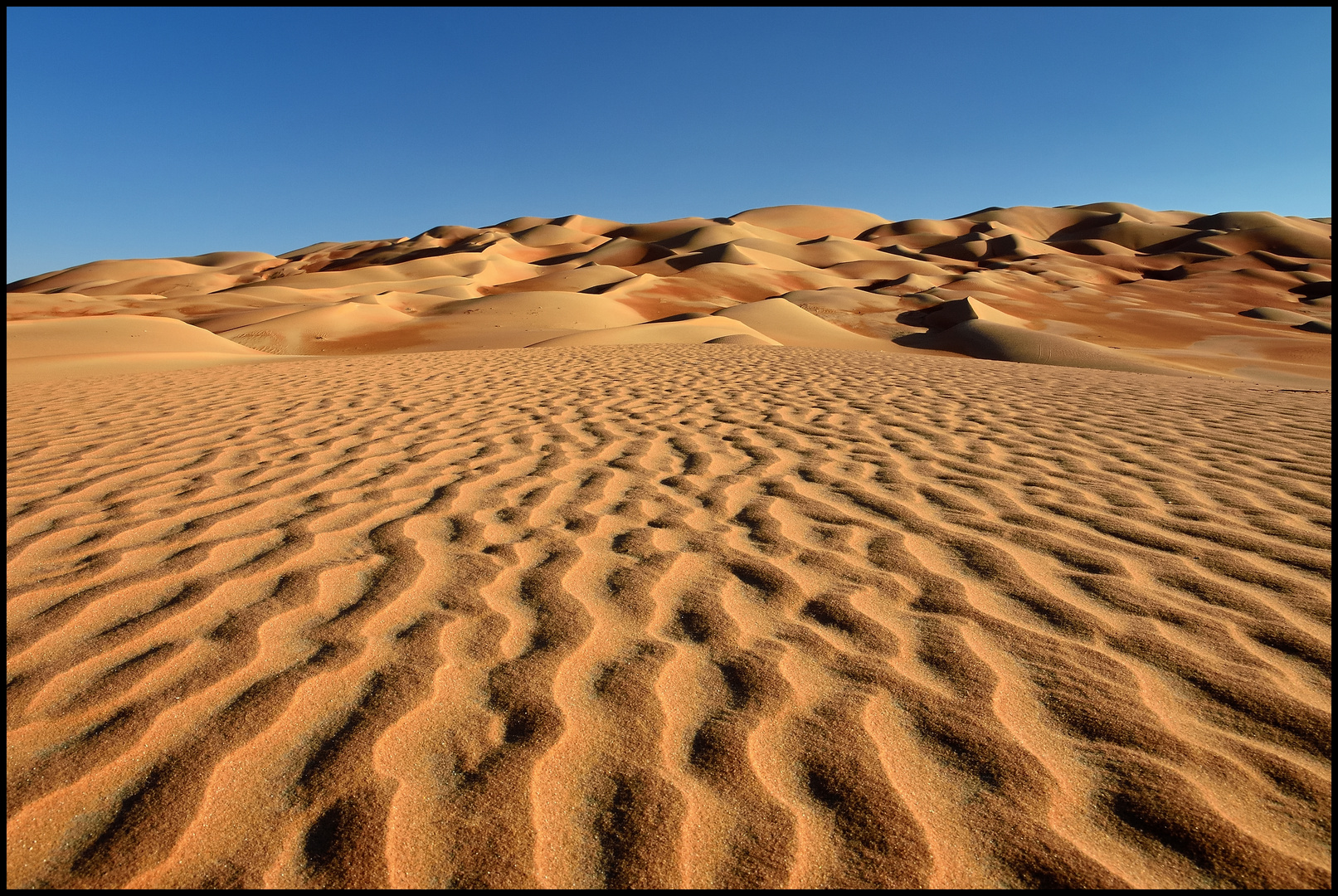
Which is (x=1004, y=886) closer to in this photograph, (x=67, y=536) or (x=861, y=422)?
(x=67, y=536)

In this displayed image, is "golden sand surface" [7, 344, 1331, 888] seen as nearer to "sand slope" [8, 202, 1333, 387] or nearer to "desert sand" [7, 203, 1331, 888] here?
"desert sand" [7, 203, 1331, 888]

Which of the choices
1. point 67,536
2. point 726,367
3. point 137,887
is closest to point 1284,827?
point 137,887

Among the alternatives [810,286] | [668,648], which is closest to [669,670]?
[668,648]

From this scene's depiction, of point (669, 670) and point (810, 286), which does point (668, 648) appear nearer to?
point (669, 670)

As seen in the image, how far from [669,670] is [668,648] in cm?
12

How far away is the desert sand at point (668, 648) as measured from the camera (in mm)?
1415

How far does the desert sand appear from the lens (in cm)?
142

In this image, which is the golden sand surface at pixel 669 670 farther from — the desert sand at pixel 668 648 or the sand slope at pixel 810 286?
the sand slope at pixel 810 286

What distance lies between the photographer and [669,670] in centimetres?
198

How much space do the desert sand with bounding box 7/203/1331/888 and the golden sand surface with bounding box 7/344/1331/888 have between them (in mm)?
11

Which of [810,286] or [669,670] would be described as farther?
[810,286]

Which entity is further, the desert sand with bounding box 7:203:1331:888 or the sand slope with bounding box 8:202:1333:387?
the sand slope with bounding box 8:202:1333:387

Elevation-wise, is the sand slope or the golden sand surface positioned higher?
the golden sand surface

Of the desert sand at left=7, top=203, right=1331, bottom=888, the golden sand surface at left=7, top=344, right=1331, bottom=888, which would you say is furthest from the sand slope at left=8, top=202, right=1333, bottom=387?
the golden sand surface at left=7, top=344, right=1331, bottom=888
